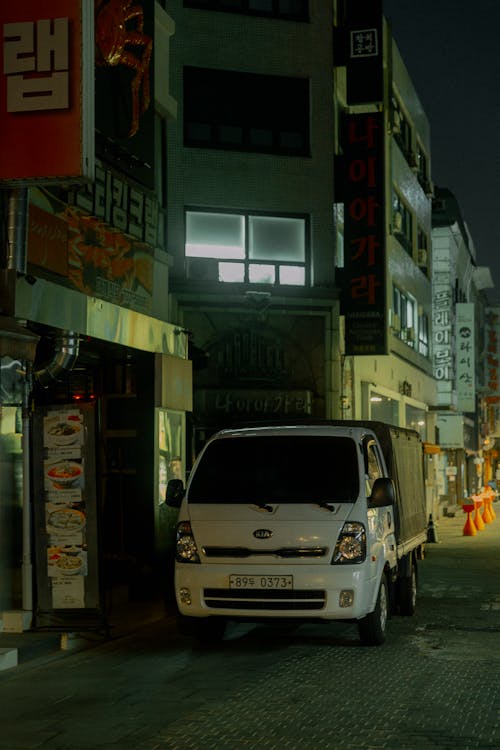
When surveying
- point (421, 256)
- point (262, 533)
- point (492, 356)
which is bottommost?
point (262, 533)

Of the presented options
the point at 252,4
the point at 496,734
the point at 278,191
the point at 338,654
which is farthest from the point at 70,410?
the point at 252,4

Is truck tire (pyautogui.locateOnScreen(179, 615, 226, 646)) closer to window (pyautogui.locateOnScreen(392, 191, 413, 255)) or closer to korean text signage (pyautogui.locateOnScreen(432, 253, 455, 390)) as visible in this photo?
window (pyautogui.locateOnScreen(392, 191, 413, 255))

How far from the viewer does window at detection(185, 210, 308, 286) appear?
81.4ft

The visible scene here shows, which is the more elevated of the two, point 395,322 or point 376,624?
point 395,322

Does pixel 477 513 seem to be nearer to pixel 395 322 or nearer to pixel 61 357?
pixel 395 322

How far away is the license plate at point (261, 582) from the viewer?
35.2 feet

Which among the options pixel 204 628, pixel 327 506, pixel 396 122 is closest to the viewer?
pixel 327 506

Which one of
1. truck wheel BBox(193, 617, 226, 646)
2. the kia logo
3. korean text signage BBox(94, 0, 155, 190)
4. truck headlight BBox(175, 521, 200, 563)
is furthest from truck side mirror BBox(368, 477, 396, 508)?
korean text signage BBox(94, 0, 155, 190)

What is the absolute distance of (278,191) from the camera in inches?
990

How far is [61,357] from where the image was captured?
1360cm

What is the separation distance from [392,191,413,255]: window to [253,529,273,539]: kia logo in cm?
2303

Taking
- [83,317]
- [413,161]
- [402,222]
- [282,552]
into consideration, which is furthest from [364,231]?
[282,552]

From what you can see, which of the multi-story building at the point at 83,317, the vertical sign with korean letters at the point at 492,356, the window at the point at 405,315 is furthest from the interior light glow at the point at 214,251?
the vertical sign with korean letters at the point at 492,356

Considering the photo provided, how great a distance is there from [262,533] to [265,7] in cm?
1772
